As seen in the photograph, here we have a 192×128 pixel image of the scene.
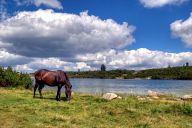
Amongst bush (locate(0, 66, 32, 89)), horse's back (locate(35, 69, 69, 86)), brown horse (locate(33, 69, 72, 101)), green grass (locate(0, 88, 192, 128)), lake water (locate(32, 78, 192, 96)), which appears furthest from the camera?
lake water (locate(32, 78, 192, 96))

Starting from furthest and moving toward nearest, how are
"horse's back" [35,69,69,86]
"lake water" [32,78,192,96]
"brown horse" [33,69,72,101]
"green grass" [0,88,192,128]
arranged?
"lake water" [32,78,192,96]
"horse's back" [35,69,69,86]
"brown horse" [33,69,72,101]
"green grass" [0,88,192,128]

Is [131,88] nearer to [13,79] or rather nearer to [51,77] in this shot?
[13,79]

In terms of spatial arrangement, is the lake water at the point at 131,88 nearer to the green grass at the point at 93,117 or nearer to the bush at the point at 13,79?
the bush at the point at 13,79

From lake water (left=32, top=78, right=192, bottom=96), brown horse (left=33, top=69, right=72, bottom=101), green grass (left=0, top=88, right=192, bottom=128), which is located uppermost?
brown horse (left=33, top=69, right=72, bottom=101)

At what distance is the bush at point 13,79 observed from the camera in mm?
37219

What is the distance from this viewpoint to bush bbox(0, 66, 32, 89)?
1465 inches

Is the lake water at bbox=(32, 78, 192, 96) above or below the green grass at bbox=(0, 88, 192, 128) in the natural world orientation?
above

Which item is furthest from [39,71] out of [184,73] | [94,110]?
[184,73]

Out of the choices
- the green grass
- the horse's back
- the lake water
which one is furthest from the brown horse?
the lake water

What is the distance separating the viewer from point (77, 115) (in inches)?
629

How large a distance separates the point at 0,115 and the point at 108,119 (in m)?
4.94

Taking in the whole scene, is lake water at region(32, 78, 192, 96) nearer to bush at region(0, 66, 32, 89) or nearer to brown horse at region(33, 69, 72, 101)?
bush at region(0, 66, 32, 89)

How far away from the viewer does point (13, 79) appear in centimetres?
3744

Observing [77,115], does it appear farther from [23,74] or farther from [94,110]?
[23,74]
